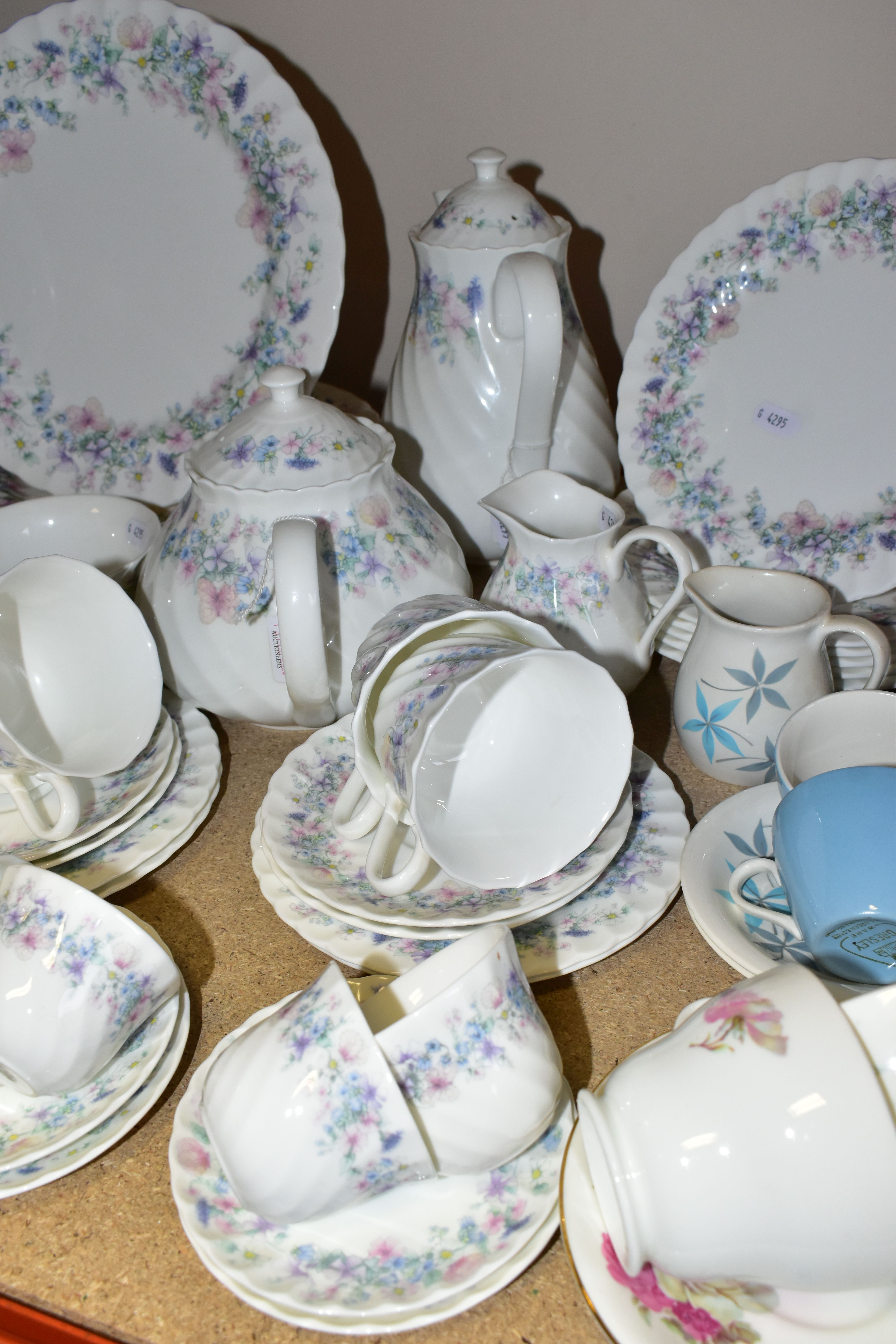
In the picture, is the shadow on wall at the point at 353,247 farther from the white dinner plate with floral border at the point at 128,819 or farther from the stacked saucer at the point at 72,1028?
the stacked saucer at the point at 72,1028

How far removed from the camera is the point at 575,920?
2.16ft

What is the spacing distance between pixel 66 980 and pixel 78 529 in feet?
1.62

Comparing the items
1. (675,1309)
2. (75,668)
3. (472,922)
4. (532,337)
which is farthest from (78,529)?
(675,1309)

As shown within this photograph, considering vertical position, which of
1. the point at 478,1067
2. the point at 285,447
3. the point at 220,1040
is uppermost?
the point at 285,447

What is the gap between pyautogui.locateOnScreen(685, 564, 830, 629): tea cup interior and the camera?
771mm

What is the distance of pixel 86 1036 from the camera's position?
0.55 m

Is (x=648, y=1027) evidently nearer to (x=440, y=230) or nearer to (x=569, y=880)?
(x=569, y=880)

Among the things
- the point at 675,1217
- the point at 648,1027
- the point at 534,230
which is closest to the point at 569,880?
the point at 648,1027

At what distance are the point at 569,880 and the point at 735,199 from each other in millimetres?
714

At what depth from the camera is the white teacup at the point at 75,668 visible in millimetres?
762

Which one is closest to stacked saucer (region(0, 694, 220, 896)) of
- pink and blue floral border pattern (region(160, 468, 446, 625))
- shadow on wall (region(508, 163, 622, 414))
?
pink and blue floral border pattern (region(160, 468, 446, 625))

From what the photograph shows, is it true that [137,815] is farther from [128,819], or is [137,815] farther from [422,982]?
[422,982]

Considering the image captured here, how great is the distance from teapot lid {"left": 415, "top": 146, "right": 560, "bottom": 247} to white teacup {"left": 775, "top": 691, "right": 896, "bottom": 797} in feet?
1.46

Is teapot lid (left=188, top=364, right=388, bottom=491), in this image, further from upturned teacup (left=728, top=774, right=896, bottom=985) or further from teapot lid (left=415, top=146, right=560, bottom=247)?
upturned teacup (left=728, top=774, right=896, bottom=985)
